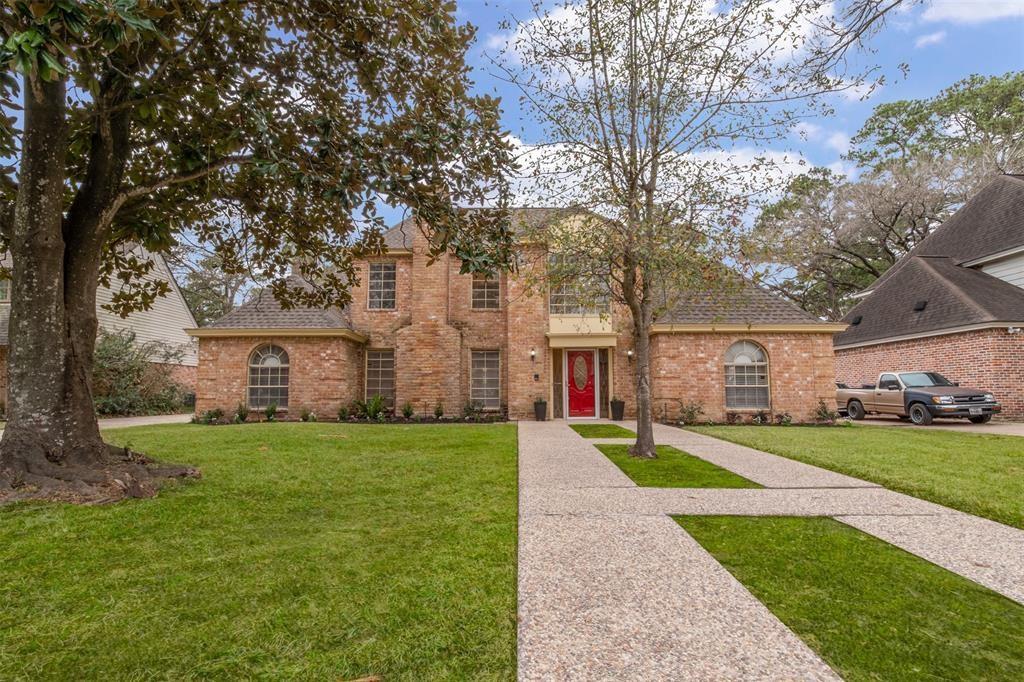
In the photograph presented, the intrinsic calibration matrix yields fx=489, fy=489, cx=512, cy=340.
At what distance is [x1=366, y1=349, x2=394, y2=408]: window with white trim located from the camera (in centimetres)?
1558

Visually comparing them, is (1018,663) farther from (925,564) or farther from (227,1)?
(227,1)

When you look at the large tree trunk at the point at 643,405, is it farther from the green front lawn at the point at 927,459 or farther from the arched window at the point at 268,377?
the arched window at the point at 268,377

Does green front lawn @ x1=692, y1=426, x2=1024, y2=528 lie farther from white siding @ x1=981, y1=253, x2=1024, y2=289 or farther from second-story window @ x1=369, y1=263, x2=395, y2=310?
second-story window @ x1=369, y1=263, x2=395, y2=310

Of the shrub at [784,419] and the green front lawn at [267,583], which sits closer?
the green front lawn at [267,583]

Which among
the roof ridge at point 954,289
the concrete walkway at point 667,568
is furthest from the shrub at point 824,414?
the concrete walkway at point 667,568

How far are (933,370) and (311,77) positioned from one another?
60.1ft

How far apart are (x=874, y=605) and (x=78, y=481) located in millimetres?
6309

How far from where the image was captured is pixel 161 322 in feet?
67.3

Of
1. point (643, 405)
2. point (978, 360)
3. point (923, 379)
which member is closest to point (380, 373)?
point (643, 405)

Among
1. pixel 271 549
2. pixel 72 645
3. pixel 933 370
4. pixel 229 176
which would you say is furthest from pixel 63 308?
pixel 933 370

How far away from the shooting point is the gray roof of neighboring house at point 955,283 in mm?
14430

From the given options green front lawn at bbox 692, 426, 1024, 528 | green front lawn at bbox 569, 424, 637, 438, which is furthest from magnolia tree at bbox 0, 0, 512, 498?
green front lawn at bbox 569, 424, 637, 438

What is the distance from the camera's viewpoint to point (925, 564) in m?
3.01

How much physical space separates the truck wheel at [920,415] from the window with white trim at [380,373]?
1501 centimetres
